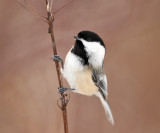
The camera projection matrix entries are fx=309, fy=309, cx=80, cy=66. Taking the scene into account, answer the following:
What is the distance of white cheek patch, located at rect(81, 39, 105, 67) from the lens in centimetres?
99

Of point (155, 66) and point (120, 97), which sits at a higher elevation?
point (155, 66)

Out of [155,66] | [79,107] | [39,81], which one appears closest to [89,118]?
[79,107]

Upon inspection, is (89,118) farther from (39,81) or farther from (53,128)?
(39,81)

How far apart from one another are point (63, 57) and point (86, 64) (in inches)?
16.6

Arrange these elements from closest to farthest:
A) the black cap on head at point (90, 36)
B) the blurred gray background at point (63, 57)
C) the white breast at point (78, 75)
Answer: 1. the black cap on head at point (90, 36)
2. the white breast at point (78, 75)
3. the blurred gray background at point (63, 57)

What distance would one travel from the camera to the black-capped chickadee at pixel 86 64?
0.98m

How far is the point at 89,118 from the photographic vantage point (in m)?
1.50

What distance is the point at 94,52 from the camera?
3.37 feet

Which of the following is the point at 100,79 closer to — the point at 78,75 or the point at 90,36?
the point at 78,75

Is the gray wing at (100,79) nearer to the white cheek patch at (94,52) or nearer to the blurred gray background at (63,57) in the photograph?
the white cheek patch at (94,52)

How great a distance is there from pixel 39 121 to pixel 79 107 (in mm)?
200

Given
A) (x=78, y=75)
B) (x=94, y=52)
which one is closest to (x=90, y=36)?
(x=94, y=52)

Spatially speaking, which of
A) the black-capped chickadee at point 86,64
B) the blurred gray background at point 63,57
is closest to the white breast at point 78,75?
the black-capped chickadee at point 86,64

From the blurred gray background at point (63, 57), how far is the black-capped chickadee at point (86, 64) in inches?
12.3
